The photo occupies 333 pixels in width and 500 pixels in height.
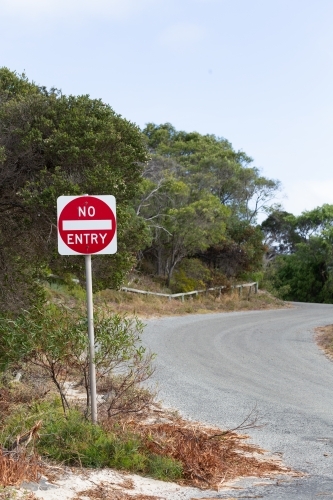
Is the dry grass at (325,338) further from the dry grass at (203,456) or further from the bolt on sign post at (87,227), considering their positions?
the bolt on sign post at (87,227)

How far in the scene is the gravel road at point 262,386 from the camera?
8.27 m

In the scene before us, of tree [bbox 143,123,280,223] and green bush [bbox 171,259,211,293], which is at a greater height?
tree [bbox 143,123,280,223]

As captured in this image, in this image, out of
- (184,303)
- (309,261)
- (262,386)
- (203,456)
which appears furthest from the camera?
(309,261)

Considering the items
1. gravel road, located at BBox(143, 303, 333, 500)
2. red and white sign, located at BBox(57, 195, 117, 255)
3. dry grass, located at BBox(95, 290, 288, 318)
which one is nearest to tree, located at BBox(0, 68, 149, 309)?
gravel road, located at BBox(143, 303, 333, 500)

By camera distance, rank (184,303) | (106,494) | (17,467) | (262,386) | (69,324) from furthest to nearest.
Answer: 1. (184,303)
2. (262,386)
3. (69,324)
4. (106,494)
5. (17,467)

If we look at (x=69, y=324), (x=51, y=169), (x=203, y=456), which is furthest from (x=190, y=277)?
(x=203, y=456)

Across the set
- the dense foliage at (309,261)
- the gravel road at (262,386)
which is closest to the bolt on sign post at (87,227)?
the gravel road at (262,386)

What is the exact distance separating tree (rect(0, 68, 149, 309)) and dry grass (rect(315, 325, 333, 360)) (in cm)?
813

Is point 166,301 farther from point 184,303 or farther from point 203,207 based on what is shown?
point 203,207

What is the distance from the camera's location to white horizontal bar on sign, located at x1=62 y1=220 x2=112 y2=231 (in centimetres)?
765

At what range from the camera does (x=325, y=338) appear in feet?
72.5

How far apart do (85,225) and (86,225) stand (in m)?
0.01

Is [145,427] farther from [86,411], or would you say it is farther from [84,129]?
[84,129]

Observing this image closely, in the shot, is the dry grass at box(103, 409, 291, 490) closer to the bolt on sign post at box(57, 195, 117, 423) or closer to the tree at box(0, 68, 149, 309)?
the bolt on sign post at box(57, 195, 117, 423)
